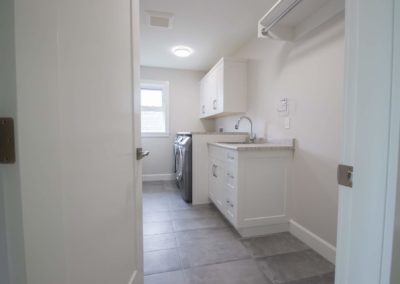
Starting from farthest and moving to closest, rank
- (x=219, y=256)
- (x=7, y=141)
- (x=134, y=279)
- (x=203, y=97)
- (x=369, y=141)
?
(x=203, y=97) → (x=219, y=256) → (x=134, y=279) → (x=369, y=141) → (x=7, y=141)

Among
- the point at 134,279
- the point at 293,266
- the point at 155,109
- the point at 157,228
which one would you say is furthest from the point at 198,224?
the point at 155,109

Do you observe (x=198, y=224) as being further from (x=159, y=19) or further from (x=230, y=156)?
(x=159, y=19)

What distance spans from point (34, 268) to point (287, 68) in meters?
2.36

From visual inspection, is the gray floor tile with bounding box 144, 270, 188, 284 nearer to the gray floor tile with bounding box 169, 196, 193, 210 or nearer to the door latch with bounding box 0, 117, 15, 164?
the gray floor tile with bounding box 169, 196, 193, 210

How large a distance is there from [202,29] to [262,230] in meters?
2.54

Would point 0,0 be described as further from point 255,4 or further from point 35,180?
point 255,4

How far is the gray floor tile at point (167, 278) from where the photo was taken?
138 centimetres

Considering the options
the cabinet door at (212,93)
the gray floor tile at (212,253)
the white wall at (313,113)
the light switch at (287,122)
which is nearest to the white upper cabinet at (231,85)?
the cabinet door at (212,93)

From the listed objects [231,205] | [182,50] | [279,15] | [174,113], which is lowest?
[231,205]

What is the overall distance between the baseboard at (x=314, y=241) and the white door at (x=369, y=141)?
128 cm

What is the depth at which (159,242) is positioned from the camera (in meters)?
1.88

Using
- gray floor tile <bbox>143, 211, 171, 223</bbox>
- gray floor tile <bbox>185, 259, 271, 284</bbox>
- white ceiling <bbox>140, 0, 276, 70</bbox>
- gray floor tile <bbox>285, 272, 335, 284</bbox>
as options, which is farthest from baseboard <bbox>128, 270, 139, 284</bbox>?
white ceiling <bbox>140, 0, 276, 70</bbox>

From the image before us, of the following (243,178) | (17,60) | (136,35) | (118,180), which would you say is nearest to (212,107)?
(243,178)

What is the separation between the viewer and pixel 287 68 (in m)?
2.10
